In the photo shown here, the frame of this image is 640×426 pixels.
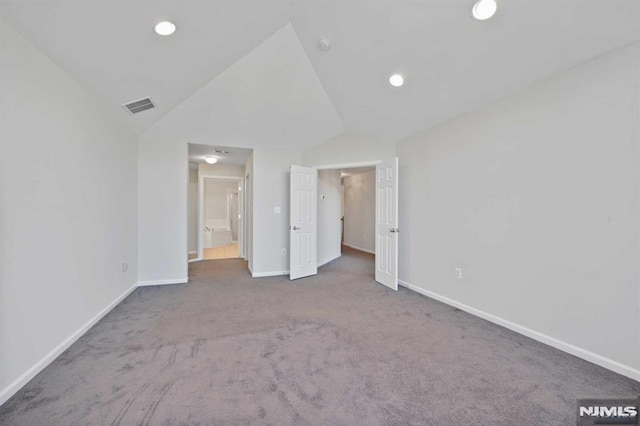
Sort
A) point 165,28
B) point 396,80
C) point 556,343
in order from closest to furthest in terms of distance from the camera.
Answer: point 165,28
point 556,343
point 396,80

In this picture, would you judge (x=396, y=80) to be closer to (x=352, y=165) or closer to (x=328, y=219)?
(x=352, y=165)

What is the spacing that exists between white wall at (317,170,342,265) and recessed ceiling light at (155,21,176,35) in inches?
165

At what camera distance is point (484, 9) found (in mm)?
2076

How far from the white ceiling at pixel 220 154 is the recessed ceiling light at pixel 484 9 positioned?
12.6 feet

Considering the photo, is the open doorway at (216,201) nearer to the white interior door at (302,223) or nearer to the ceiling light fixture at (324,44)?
the white interior door at (302,223)

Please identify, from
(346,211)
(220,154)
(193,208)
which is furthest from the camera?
(346,211)

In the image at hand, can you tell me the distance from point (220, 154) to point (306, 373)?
462 centimetres

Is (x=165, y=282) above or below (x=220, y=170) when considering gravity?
below

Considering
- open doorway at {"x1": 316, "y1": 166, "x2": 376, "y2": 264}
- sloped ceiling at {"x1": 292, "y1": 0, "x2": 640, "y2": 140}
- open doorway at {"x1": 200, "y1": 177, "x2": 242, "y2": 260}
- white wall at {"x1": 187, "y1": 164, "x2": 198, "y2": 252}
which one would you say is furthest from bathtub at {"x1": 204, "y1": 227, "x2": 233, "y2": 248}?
sloped ceiling at {"x1": 292, "y1": 0, "x2": 640, "y2": 140}

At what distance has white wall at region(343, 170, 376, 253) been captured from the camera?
7.97m

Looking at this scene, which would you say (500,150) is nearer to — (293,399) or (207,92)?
(293,399)

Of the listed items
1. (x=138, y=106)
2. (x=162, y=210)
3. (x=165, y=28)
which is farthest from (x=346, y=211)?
(x=165, y=28)

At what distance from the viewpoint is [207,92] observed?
3.57 meters

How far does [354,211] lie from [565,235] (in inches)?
263
